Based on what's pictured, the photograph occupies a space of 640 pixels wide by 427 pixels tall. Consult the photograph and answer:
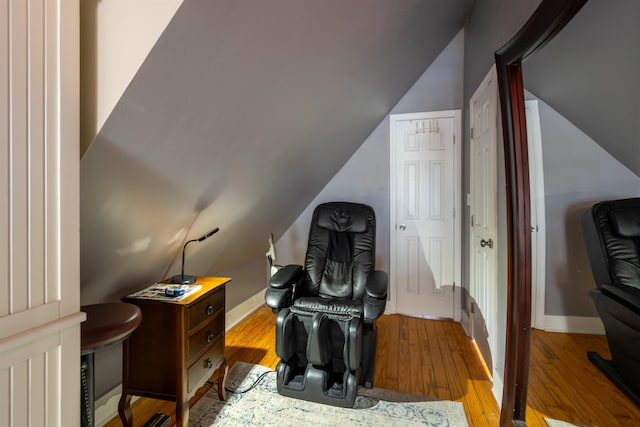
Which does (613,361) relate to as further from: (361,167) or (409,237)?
(361,167)

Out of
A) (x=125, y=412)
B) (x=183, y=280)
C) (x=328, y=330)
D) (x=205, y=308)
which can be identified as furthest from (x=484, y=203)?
(x=125, y=412)

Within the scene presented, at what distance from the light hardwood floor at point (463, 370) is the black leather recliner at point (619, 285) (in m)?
0.05

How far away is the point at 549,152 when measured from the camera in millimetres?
1261

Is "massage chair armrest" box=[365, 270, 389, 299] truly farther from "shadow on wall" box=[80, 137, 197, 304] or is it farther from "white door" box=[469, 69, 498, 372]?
"shadow on wall" box=[80, 137, 197, 304]

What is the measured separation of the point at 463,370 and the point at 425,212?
4.57 ft

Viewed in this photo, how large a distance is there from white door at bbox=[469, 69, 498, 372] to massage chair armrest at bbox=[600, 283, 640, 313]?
759 millimetres

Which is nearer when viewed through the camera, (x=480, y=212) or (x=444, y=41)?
(x=480, y=212)

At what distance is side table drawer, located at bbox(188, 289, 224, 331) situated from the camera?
55.6 inches

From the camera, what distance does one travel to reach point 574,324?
1120 millimetres

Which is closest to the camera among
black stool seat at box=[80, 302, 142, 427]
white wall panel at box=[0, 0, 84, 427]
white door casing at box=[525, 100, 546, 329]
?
white wall panel at box=[0, 0, 84, 427]

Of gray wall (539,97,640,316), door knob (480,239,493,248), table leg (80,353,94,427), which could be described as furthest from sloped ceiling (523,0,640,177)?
table leg (80,353,94,427)

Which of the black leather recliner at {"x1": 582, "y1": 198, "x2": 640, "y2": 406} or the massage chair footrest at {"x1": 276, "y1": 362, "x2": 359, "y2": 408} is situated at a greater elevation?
the black leather recliner at {"x1": 582, "y1": 198, "x2": 640, "y2": 406}

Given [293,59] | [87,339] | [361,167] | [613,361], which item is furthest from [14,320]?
[361,167]

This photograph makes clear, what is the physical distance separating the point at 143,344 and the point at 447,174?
2.72m
